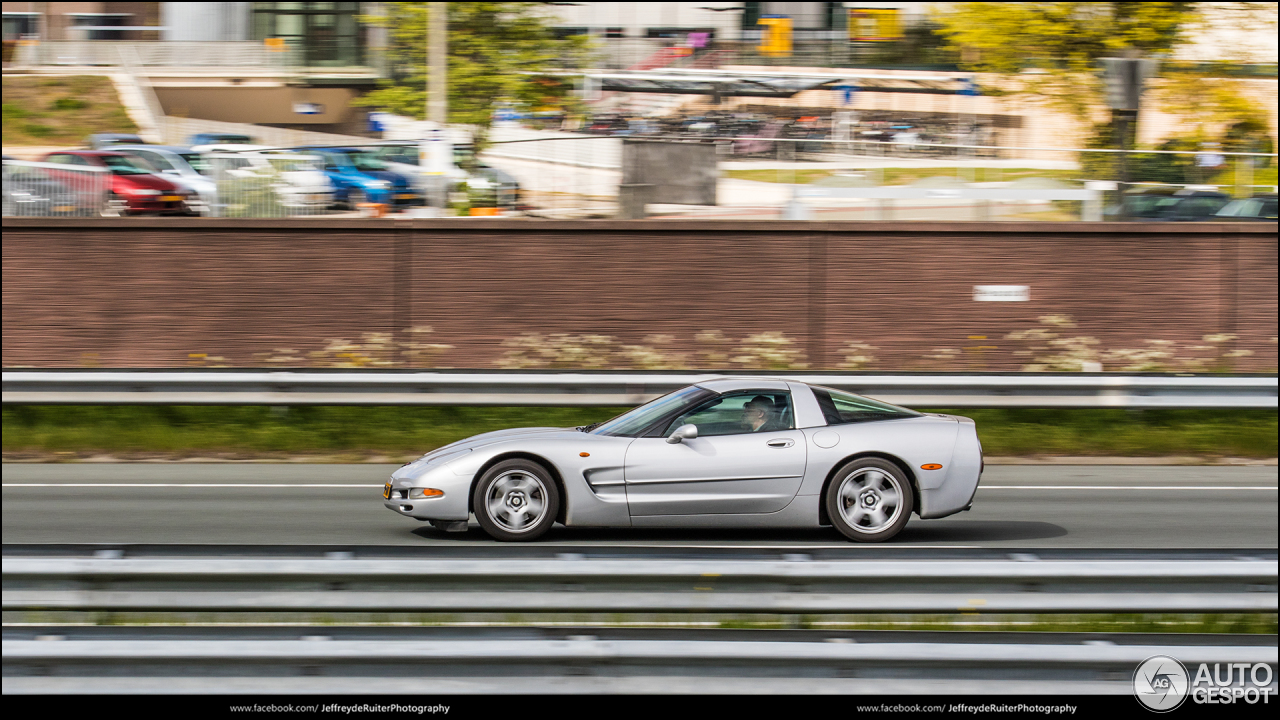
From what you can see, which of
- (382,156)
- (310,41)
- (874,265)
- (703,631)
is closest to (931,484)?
(703,631)

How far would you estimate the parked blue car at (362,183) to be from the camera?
16984mm

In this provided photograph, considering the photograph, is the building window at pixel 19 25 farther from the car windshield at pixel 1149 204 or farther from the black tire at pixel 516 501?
the black tire at pixel 516 501

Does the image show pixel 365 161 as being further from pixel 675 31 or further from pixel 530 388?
pixel 675 31

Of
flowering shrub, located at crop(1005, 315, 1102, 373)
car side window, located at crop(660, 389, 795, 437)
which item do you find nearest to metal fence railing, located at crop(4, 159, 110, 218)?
car side window, located at crop(660, 389, 795, 437)

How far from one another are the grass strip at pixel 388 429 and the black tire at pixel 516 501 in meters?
4.61

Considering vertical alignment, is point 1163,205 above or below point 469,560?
above

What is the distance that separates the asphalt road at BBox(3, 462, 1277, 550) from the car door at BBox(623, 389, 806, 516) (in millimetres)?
264

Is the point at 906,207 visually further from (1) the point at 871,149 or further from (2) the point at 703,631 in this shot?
(2) the point at 703,631

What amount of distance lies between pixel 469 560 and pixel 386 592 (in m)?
0.32

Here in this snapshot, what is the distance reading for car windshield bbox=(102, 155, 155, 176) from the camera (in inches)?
699

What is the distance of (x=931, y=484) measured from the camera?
805 centimetres

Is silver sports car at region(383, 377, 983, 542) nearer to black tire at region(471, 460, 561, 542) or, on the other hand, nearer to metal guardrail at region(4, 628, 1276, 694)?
black tire at region(471, 460, 561, 542)

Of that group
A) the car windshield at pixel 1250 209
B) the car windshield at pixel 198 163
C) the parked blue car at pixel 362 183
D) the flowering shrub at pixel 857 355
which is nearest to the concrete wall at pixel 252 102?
the car windshield at pixel 198 163

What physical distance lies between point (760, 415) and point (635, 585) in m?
3.85
